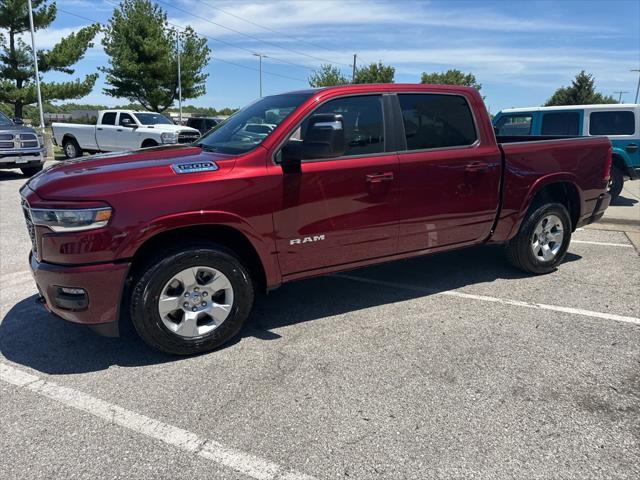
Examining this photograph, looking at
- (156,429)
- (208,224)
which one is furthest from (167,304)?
(156,429)

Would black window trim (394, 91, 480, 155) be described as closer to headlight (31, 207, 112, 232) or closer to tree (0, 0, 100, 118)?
headlight (31, 207, 112, 232)

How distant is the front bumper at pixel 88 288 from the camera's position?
314 cm

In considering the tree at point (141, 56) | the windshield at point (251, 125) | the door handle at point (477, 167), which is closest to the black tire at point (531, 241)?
the door handle at point (477, 167)

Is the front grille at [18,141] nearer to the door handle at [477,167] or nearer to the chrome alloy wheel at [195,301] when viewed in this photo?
the chrome alloy wheel at [195,301]

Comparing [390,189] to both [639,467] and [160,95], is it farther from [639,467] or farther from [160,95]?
[160,95]

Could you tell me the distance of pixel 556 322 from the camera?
4.09m

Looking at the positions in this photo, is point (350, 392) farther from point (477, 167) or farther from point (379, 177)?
point (477, 167)

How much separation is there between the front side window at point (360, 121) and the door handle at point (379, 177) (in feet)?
0.64

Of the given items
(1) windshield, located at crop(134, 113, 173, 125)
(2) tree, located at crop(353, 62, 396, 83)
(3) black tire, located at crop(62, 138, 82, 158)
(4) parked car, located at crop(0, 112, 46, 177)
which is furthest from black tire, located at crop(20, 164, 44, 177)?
(2) tree, located at crop(353, 62, 396, 83)

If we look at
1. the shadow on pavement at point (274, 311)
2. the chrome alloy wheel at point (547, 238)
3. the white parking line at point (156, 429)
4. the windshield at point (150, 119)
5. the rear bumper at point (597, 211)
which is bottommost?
the white parking line at point (156, 429)

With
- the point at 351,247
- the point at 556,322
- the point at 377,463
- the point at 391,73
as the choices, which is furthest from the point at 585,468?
the point at 391,73

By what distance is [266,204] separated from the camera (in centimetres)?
354

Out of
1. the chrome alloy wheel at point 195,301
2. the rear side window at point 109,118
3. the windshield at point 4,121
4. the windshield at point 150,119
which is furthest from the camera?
the rear side window at point 109,118

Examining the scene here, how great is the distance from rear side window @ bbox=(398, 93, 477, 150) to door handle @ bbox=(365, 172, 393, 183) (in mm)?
364
